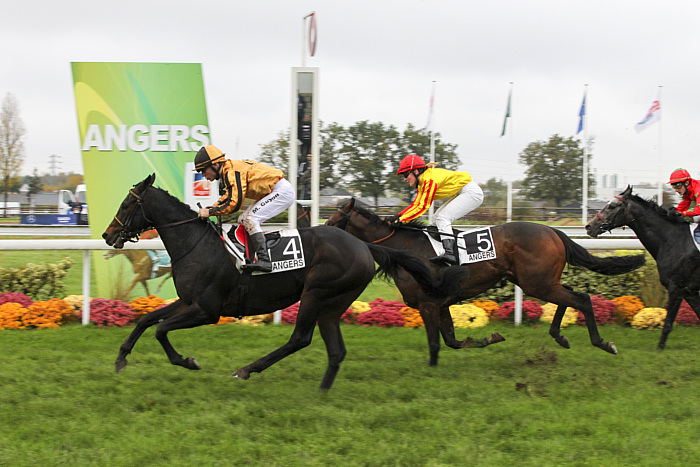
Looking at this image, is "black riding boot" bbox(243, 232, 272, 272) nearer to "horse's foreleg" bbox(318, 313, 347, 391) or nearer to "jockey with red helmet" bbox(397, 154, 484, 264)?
"horse's foreleg" bbox(318, 313, 347, 391)

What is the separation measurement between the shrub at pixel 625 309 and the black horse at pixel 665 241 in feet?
2.36

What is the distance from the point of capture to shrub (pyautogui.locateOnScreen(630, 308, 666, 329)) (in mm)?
6547

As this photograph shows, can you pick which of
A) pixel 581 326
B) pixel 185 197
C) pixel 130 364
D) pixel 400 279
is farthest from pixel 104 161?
pixel 581 326

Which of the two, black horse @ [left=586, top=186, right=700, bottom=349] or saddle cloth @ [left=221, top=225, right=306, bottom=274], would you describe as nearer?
saddle cloth @ [left=221, top=225, right=306, bottom=274]

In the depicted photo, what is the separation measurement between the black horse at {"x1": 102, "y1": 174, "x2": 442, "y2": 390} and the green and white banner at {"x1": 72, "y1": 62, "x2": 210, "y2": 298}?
3.21 m

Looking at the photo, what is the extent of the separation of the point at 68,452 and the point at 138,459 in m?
0.39

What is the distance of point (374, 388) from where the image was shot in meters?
4.38

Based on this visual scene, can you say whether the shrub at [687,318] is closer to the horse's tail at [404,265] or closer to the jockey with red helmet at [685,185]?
the jockey with red helmet at [685,185]

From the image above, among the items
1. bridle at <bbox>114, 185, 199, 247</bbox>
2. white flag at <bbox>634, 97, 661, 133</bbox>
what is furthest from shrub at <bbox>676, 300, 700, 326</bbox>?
white flag at <bbox>634, 97, 661, 133</bbox>

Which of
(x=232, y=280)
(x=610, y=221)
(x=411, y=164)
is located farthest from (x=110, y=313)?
(x=610, y=221)

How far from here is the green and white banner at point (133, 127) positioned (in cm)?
762

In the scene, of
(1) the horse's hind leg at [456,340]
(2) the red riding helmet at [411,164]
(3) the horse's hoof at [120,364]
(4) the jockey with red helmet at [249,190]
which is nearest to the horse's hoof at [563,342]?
(1) the horse's hind leg at [456,340]

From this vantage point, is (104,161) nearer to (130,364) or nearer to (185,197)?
(185,197)

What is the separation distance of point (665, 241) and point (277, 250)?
399 centimetres
